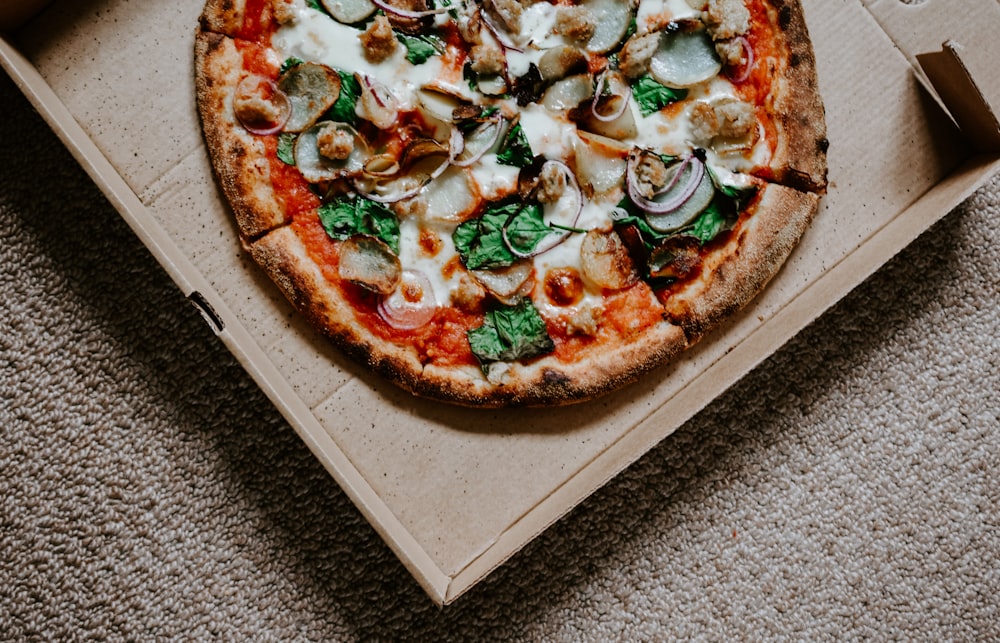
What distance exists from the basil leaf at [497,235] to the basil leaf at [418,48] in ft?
1.49

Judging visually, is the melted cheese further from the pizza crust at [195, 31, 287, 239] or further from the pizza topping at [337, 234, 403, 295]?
the pizza crust at [195, 31, 287, 239]

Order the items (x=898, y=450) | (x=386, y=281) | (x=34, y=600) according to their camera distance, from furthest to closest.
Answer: (x=898, y=450) → (x=34, y=600) → (x=386, y=281)

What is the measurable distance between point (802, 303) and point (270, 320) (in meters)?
1.42

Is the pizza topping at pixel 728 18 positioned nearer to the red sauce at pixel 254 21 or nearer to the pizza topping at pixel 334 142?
the pizza topping at pixel 334 142

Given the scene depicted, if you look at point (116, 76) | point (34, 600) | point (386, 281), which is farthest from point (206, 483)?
point (116, 76)

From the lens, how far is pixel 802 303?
222cm

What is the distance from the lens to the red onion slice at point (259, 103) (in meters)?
2.10

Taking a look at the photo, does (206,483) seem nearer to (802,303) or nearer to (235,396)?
(235,396)

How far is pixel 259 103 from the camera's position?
209 centimetres

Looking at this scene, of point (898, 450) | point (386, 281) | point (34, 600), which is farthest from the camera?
point (898, 450)

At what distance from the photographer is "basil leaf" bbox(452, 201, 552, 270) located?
2172 mm

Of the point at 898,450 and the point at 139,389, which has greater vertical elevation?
the point at 139,389

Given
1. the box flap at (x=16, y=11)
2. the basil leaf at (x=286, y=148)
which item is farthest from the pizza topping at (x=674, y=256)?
the box flap at (x=16, y=11)

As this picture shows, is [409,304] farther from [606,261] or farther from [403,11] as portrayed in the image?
[403,11]
